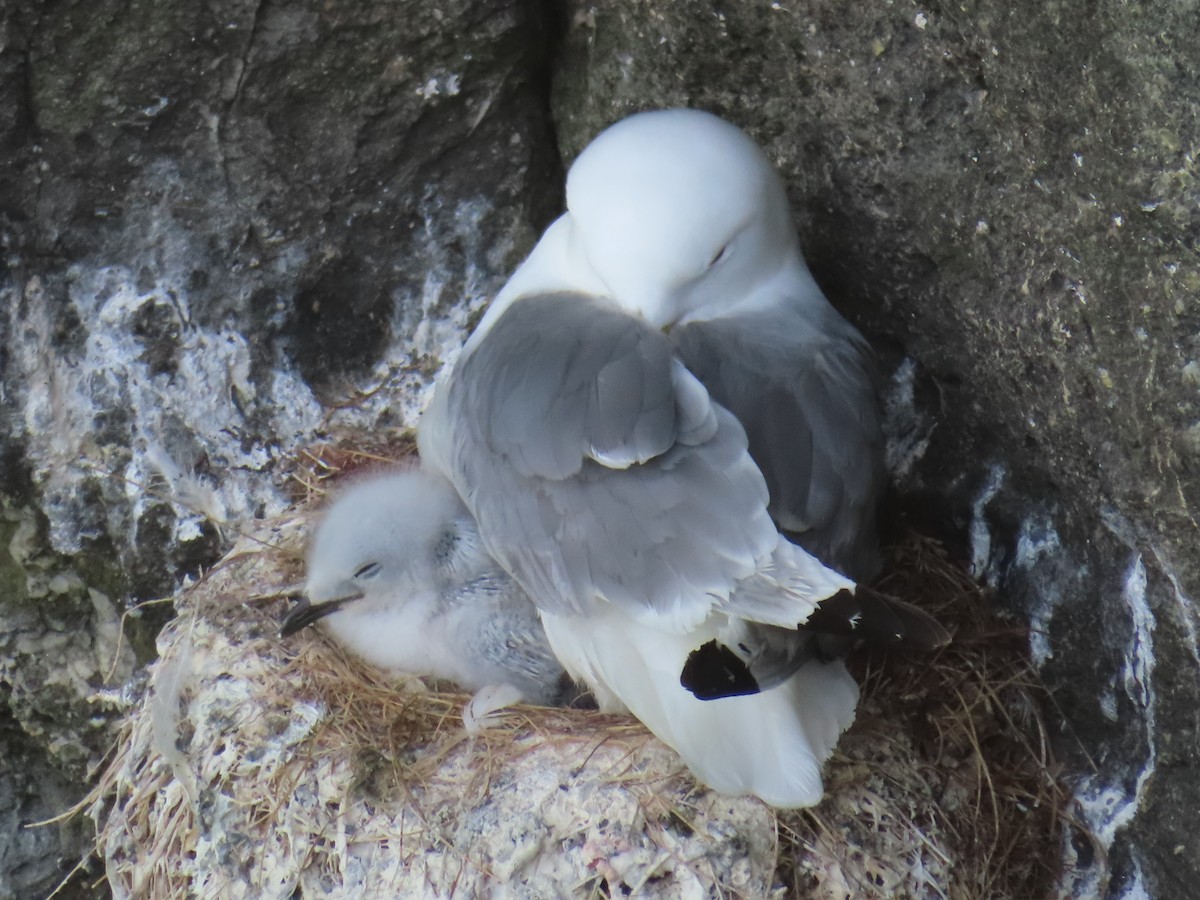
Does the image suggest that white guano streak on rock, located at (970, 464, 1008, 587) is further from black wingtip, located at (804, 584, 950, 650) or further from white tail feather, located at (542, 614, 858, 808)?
black wingtip, located at (804, 584, 950, 650)

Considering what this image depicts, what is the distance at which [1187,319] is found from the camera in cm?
120

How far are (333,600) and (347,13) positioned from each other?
0.84 meters

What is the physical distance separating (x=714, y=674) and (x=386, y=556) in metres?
0.73

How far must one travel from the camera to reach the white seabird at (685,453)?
53.8 inches

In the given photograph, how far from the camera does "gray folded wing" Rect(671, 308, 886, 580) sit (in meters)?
1.52

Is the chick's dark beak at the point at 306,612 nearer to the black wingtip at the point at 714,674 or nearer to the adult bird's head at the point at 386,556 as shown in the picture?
the adult bird's head at the point at 386,556

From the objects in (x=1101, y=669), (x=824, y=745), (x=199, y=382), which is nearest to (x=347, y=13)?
(x=199, y=382)

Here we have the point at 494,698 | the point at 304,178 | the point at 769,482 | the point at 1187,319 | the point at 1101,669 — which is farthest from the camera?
the point at 304,178

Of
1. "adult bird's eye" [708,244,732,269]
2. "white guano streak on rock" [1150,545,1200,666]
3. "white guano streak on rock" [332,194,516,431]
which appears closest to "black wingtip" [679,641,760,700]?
"white guano streak on rock" [1150,545,1200,666]

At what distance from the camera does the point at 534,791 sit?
1605mm

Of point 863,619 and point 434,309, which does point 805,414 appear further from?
point 434,309

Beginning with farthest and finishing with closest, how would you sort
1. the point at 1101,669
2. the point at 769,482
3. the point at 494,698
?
1. the point at 494,698
2. the point at 1101,669
3. the point at 769,482

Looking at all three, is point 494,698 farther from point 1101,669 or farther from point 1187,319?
point 1187,319

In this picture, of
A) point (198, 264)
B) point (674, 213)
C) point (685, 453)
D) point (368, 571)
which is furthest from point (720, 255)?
point (198, 264)
